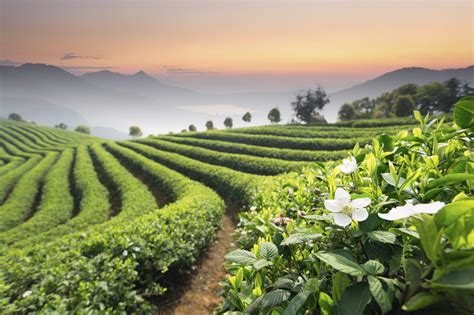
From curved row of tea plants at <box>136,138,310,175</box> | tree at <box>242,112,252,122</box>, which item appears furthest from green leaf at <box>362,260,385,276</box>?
tree at <box>242,112,252,122</box>

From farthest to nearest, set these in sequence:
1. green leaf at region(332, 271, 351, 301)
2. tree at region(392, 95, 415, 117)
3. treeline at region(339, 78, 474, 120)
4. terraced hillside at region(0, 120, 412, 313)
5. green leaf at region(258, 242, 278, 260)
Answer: treeline at region(339, 78, 474, 120) → tree at region(392, 95, 415, 117) → terraced hillside at region(0, 120, 412, 313) → green leaf at region(258, 242, 278, 260) → green leaf at region(332, 271, 351, 301)

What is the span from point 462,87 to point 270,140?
39534 mm

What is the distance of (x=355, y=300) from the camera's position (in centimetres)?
71

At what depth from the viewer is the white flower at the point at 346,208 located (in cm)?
82

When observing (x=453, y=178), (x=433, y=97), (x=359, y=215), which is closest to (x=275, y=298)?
(x=359, y=215)

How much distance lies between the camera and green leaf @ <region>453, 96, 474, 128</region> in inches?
44.8

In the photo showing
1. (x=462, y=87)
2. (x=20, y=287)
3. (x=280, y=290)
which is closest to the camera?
(x=280, y=290)

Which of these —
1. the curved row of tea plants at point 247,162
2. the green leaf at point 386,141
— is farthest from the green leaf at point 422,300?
the curved row of tea plants at point 247,162

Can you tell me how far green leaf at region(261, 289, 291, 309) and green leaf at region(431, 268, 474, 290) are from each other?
1.48 ft

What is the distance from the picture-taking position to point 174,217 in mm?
6059

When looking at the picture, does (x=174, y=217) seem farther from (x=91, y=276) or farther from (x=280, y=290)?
(x=280, y=290)

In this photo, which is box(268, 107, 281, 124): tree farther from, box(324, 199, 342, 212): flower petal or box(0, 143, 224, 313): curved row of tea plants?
box(324, 199, 342, 212): flower petal

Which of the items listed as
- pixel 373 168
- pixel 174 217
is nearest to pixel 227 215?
pixel 174 217

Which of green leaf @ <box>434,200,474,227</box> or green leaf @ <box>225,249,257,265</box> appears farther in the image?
green leaf @ <box>225,249,257,265</box>
